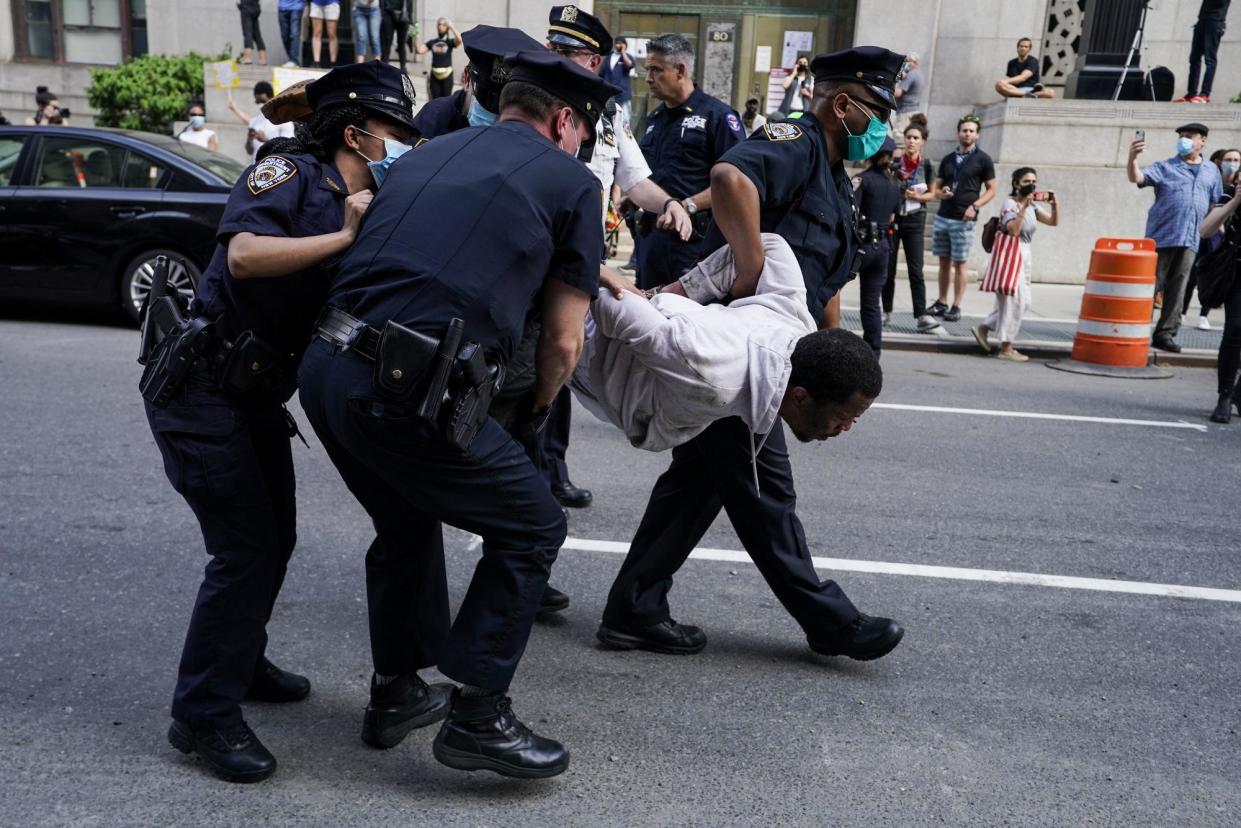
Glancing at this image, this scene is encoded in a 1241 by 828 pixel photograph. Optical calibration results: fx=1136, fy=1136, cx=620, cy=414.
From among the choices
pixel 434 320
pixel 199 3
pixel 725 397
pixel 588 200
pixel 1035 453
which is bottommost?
pixel 1035 453

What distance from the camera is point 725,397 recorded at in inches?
124

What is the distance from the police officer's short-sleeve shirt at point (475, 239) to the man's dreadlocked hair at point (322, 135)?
0.26 metres

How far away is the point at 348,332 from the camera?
272 cm

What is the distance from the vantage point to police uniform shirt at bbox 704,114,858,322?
12.4ft

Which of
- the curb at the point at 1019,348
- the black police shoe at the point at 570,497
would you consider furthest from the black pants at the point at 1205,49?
the black police shoe at the point at 570,497

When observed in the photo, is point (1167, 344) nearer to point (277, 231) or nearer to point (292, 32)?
point (277, 231)

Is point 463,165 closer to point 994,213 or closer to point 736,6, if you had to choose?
point 994,213

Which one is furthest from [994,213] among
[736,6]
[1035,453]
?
[1035,453]

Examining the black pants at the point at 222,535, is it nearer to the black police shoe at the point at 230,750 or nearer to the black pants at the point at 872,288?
the black police shoe at the point at 230,750

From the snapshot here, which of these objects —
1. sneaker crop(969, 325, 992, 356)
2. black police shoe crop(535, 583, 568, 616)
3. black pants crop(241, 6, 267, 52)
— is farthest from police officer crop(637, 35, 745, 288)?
black pants crop(241, 6, 267, 52)

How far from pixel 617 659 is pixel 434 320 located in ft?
5.38

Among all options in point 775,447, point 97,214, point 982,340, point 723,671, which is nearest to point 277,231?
point 775,447

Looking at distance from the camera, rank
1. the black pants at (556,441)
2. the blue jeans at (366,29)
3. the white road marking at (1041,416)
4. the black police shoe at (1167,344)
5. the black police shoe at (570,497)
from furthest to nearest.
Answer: the blue jeans at (366,29) < the black police shoe at (1167,344) < the white road marking at (1041,416) < the black police shoe at (570,497) < the black pants at (556,441)

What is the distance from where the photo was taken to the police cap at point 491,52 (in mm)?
3727
